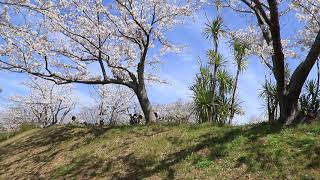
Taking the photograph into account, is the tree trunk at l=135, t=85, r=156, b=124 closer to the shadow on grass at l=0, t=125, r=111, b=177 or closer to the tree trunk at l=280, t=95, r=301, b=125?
the shadow on grass at l=0, t=125, r=111, b=177

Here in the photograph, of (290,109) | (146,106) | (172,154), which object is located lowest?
(172,154)

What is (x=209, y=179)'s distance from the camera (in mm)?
10781

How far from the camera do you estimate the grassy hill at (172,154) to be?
10742 mm

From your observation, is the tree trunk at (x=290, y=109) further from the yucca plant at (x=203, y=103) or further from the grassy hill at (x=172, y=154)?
the yucca plant at (x=203, y=103)

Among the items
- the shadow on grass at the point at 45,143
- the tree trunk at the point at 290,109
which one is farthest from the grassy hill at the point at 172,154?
the tree trunk at the point at 290,109

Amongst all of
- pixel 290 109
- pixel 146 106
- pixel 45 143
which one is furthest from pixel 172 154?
pixel 45 143

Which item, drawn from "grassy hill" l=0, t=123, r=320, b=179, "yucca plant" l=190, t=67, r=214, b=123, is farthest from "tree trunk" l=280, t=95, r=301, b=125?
"yucca plant" l=190, t=67, r=214, b=123

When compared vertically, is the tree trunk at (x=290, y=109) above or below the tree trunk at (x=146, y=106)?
below

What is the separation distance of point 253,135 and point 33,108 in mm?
42341

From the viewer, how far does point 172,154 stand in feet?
42.6

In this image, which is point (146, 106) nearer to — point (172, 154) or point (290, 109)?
point (172, 154)

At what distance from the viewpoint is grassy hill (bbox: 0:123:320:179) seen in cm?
1074

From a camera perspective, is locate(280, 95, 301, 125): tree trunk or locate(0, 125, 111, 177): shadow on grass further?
locate(0, 125, 111, 177): shadow on grass

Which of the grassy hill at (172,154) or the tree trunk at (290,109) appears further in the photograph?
the tree trunk at (290,109)
